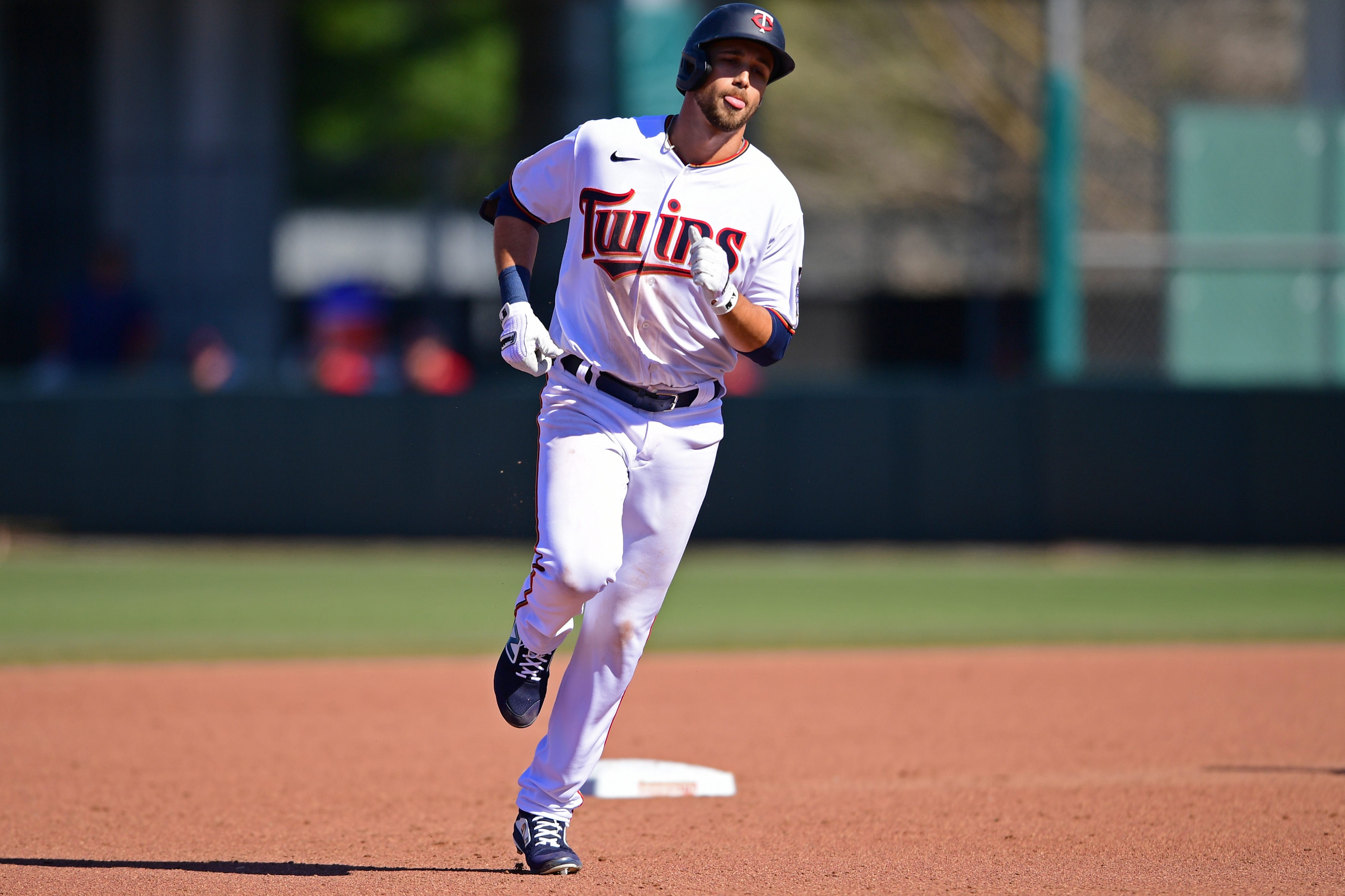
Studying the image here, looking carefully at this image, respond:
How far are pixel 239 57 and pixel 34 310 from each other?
5370 mm

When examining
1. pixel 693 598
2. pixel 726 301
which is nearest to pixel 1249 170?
pixel 693 598

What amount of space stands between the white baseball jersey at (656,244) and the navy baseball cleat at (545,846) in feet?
3.99

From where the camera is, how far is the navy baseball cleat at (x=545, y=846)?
4.33 m

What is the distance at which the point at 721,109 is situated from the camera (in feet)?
14.0

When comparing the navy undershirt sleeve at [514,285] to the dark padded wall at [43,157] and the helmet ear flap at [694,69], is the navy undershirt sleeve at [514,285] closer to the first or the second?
the helmet ear flap at [694,69]

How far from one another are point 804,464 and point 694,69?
852cm

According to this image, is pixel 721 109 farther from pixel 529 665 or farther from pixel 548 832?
pixel 548 832

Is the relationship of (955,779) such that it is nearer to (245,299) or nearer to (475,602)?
(475,602)

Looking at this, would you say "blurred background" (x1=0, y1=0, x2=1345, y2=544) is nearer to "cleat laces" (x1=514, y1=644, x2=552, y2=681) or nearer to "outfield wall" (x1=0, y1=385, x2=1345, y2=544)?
"outfield wall" (x1=0, y1=385, x2=1345, y2=544)

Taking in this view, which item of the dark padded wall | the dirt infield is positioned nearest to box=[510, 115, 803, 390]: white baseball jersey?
the dirt infield

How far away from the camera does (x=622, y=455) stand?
14.1 feet

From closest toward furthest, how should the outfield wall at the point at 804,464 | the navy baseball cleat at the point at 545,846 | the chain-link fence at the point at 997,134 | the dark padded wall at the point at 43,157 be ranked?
the navy baseball cleat at the point at 545,846, the outfield wall at the point at 804,464, the chain-link fence at the point at 997,134, the dark padded wall at the point at 43,157

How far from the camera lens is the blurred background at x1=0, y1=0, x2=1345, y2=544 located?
1248 centimetres

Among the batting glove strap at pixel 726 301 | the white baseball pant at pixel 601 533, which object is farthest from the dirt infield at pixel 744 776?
the batting glove strap at pixel 726 301
